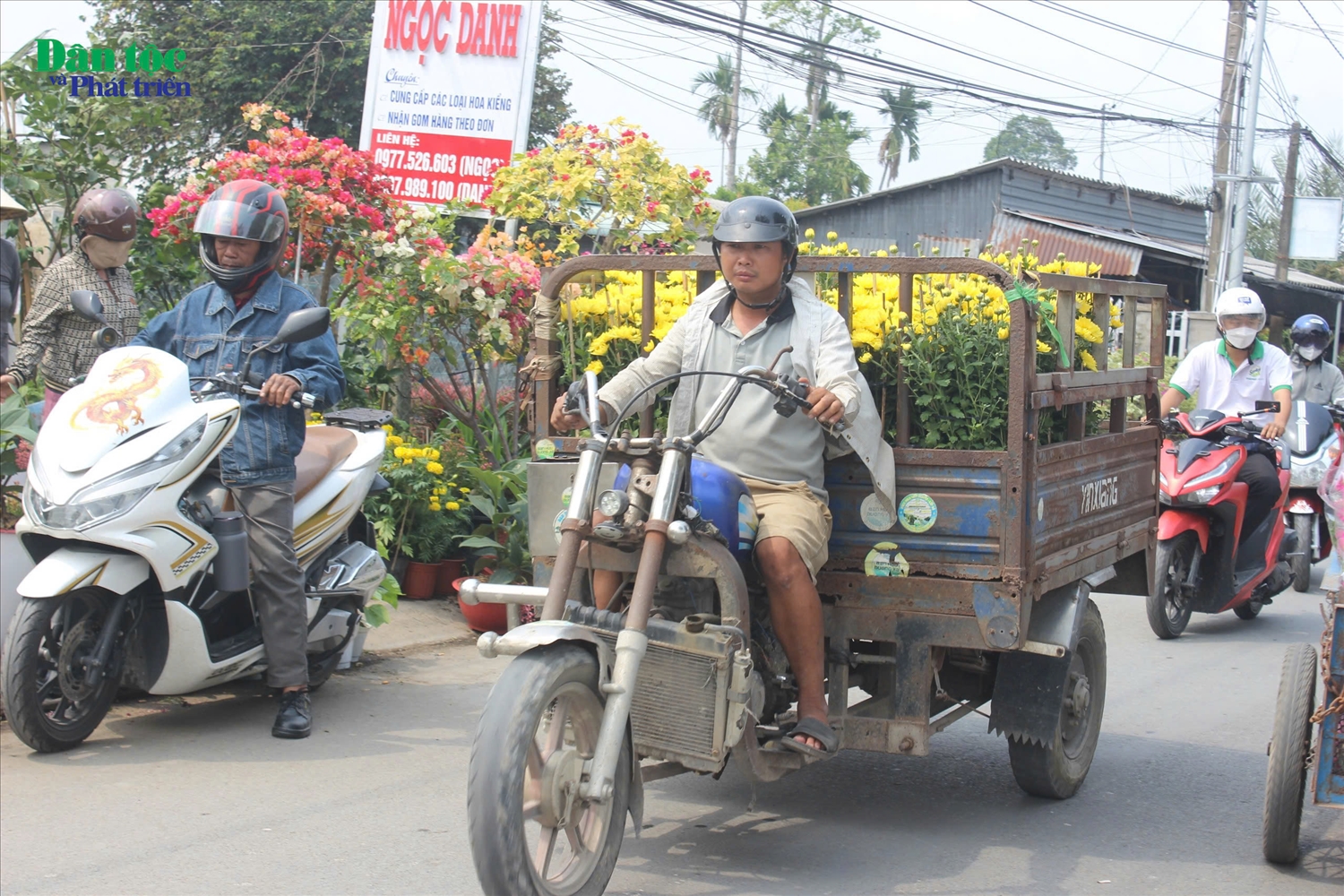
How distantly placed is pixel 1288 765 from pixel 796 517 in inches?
63.8

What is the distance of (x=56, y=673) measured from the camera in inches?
182

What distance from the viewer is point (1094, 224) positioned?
30297 millimetres

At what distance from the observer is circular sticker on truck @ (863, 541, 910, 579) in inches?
163

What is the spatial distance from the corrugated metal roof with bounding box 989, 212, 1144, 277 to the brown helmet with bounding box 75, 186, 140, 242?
61.3 ft

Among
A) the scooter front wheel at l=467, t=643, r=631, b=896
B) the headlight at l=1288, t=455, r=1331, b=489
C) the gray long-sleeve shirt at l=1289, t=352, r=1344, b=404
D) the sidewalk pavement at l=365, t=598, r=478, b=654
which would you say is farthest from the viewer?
the gray long-sleeve shirt at l=1289, t=352, r=1344, b=404

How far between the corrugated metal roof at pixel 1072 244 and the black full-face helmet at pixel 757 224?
19394mm

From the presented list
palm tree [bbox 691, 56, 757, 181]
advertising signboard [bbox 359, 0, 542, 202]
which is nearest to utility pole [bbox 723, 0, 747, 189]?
palm tree [bbox 691, 56, 757, 181]

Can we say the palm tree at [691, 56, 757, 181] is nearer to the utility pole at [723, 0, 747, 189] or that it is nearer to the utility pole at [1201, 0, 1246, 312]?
the utility pole at [723, 0, 747, 189]

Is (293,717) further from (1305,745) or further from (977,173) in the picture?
(977,173)

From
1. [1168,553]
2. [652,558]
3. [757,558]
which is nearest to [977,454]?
[757,558]

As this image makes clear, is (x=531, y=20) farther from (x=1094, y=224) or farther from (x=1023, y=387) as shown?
(x=1094, y=224)

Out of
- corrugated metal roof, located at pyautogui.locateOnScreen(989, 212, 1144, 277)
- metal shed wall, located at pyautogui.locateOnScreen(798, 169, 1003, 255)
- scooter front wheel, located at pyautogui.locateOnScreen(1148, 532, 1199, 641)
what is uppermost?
metal shed wall, located at pyautogui.locateOnScreen(798, 169, 1003, 255)

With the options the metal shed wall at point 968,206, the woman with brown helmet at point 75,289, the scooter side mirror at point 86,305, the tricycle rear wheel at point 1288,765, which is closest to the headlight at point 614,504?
the tricycle rear wheel at point 1288,765

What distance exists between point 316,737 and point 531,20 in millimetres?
7814
